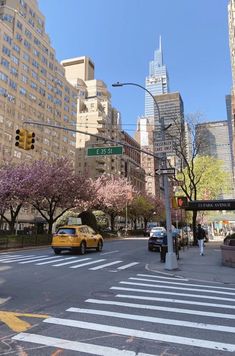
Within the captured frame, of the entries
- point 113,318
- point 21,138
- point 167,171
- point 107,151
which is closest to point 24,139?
point 21,138

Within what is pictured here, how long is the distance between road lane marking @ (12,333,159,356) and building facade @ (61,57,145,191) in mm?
92055

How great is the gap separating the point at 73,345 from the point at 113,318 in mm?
1666

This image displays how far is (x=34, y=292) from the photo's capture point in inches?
356

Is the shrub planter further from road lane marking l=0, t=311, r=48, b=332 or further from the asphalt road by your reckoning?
road lane marking l=0, t=311, r=48, b=332

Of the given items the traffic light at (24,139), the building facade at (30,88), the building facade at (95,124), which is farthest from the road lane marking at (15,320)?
the building facade at (95,124)

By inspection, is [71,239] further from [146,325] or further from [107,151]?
[146,325]

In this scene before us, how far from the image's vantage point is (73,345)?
5.00 meters

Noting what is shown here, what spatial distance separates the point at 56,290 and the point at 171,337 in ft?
15.4

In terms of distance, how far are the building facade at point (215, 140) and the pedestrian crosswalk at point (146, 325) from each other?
27.9 m

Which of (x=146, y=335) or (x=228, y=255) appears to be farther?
(x=228, y=255)

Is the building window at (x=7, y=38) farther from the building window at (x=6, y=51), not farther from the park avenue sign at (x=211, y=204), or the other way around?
the park avenue sign at (x=211, y=204)

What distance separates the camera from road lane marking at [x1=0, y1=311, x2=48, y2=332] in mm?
5840

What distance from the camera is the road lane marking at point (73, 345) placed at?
4.70 m

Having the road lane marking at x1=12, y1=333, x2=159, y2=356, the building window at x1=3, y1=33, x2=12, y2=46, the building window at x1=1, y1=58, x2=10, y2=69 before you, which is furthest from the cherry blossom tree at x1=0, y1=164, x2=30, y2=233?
the building window at x1=3, y1=33, x2=12, y2=46
